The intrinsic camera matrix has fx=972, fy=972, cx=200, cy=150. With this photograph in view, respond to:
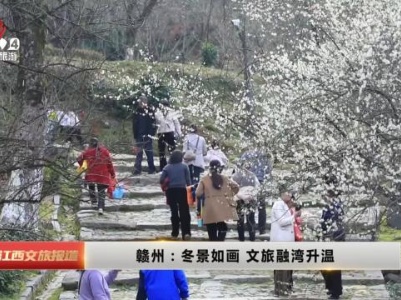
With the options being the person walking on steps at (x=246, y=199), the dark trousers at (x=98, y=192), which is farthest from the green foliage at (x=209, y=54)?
the dark trousers at (x=98, y=192)

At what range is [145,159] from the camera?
2295cm

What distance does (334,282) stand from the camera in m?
14.0

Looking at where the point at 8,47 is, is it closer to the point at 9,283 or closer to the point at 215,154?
the point at 9,283

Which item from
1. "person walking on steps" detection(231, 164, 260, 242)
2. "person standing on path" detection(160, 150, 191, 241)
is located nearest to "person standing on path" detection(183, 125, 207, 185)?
"person standing on path" detection(160, 150, 191, 241)

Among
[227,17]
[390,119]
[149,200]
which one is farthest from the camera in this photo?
[227,17]

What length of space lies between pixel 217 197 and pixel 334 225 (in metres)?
3.29

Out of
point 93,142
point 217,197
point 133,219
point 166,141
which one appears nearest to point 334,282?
point 217,197

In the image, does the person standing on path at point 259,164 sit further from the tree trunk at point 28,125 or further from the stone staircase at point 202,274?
the tree trunk at point 28,125

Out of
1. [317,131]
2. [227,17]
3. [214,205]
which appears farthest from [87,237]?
[227,17]

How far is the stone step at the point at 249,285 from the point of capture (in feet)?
47.6

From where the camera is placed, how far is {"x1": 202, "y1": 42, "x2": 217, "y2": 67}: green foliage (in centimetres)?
3306

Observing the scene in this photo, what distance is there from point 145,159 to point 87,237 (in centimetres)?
618

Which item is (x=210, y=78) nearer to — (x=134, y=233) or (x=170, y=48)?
(x=170, y=48)

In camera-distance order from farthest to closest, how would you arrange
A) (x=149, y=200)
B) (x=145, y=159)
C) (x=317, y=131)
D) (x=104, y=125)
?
(x=104, y=125)
(x=145, y=159)
(x=149, y=200)
(x=317, y=131)
